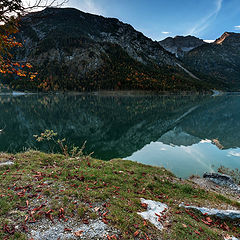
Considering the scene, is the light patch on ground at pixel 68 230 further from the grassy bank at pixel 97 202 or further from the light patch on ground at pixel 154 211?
the light patch on ground at pixel 154 211

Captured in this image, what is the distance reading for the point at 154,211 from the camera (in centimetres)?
693

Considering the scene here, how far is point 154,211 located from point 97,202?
8.33 feet

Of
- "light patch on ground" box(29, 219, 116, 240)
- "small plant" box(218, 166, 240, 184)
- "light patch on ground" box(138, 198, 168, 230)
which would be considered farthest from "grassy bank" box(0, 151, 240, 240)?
"small plant" box(218, 166, 240, 184)

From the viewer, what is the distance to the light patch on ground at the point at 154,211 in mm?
6196

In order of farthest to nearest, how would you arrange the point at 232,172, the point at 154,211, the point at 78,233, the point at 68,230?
1. the point at 232,172
2. the point at 154,211
3. the point at 68,230
4. the point at 78,233

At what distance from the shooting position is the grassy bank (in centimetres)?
559

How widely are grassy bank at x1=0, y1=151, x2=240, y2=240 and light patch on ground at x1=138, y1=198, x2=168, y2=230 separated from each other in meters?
0.22

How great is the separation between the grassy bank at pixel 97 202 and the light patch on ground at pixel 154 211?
222 millimetres

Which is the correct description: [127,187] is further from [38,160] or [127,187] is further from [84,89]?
[84,89]

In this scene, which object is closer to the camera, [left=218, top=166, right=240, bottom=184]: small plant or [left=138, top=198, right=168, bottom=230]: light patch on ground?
[left=138, top=198, right=168, bottom=230]: light patch on ground

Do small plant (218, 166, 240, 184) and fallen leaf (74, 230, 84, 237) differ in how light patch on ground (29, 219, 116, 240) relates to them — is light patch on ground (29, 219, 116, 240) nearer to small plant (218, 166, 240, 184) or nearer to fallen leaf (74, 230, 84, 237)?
fallen leaf (74, 230, 84, 237)

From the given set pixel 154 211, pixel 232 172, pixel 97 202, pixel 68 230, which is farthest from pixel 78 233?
pixel 232 172

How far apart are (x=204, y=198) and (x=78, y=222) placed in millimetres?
7524

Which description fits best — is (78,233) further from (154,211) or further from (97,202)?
(154,211)
